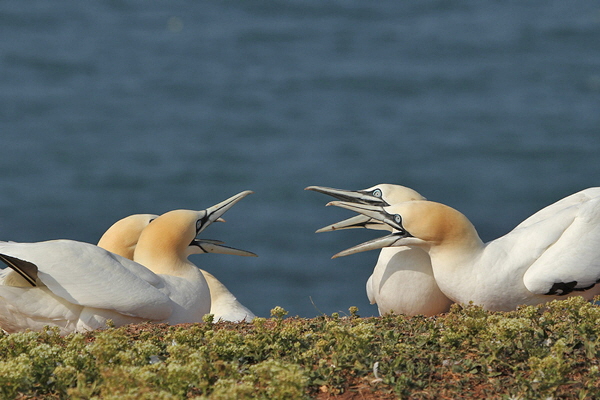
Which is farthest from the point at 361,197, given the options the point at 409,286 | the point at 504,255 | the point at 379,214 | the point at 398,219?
the point at 504,255

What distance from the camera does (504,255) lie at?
7.82 m

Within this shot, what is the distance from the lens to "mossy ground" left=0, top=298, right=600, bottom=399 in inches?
175

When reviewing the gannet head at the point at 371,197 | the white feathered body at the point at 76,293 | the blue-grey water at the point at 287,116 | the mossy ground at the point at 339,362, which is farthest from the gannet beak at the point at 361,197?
the blue-grey water at the point at 287,116

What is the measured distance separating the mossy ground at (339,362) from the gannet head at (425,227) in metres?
2.05

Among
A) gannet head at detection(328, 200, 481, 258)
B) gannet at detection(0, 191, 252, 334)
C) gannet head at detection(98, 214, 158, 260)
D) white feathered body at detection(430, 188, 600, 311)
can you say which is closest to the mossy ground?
gannet at detection(0, 191, 252, 334)

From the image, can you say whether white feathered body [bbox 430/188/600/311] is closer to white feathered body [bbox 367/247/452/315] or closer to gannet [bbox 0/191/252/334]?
white feathered body [bbox 367/247/452/315]

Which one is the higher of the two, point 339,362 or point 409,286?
point 339,362

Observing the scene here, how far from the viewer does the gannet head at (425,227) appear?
7.75 m

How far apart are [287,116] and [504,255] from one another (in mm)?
19061

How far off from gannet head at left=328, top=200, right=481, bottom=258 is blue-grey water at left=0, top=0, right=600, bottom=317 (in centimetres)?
1087

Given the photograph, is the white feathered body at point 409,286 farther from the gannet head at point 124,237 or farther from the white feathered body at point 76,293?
the gannet head at point 124,237

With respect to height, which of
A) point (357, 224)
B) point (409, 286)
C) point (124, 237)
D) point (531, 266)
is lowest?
point (409, 286)

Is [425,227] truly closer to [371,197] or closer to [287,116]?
[371,197]

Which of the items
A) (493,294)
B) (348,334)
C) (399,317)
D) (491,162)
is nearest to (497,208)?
(491,162)
